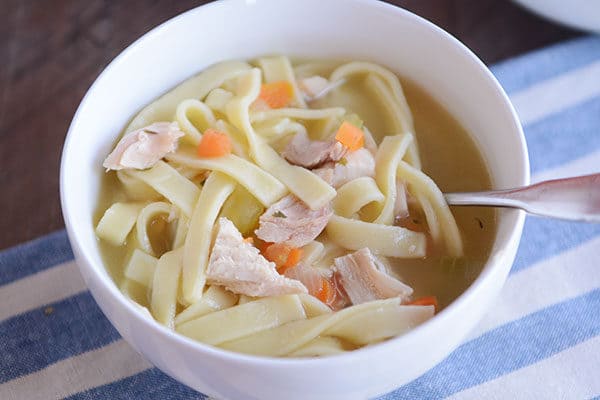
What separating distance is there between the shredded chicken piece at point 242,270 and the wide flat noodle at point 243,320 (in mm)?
29

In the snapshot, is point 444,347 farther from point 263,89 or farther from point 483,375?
point 263,89

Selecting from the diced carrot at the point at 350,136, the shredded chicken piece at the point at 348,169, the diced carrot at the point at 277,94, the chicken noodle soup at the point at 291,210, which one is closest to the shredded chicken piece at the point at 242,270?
the chicken noodle soup at the point at 291,210

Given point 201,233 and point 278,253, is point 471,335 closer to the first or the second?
point 278,253

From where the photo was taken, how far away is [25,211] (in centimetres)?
289

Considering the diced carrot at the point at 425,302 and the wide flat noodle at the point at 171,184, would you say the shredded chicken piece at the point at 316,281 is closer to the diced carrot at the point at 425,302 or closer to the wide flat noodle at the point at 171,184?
the diced carrot at the point at 425,302

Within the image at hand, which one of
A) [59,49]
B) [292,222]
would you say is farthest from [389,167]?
[59,49]

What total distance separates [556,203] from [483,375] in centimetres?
60

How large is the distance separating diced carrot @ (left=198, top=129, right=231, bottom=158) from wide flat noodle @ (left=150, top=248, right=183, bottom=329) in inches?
13.8

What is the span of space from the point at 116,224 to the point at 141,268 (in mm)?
152

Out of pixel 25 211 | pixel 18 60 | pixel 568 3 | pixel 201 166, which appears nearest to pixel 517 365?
pixel 201 166

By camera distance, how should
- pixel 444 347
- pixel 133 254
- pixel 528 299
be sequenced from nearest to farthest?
pixel 444 347, pixel 133 254, pixel 528 299

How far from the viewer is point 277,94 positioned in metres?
2.60

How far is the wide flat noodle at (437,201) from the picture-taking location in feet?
7.46

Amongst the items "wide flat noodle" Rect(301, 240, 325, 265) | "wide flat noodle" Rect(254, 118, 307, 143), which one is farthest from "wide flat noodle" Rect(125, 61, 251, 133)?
"wide flat noodle" Rect(301, 240, 325, 265)
